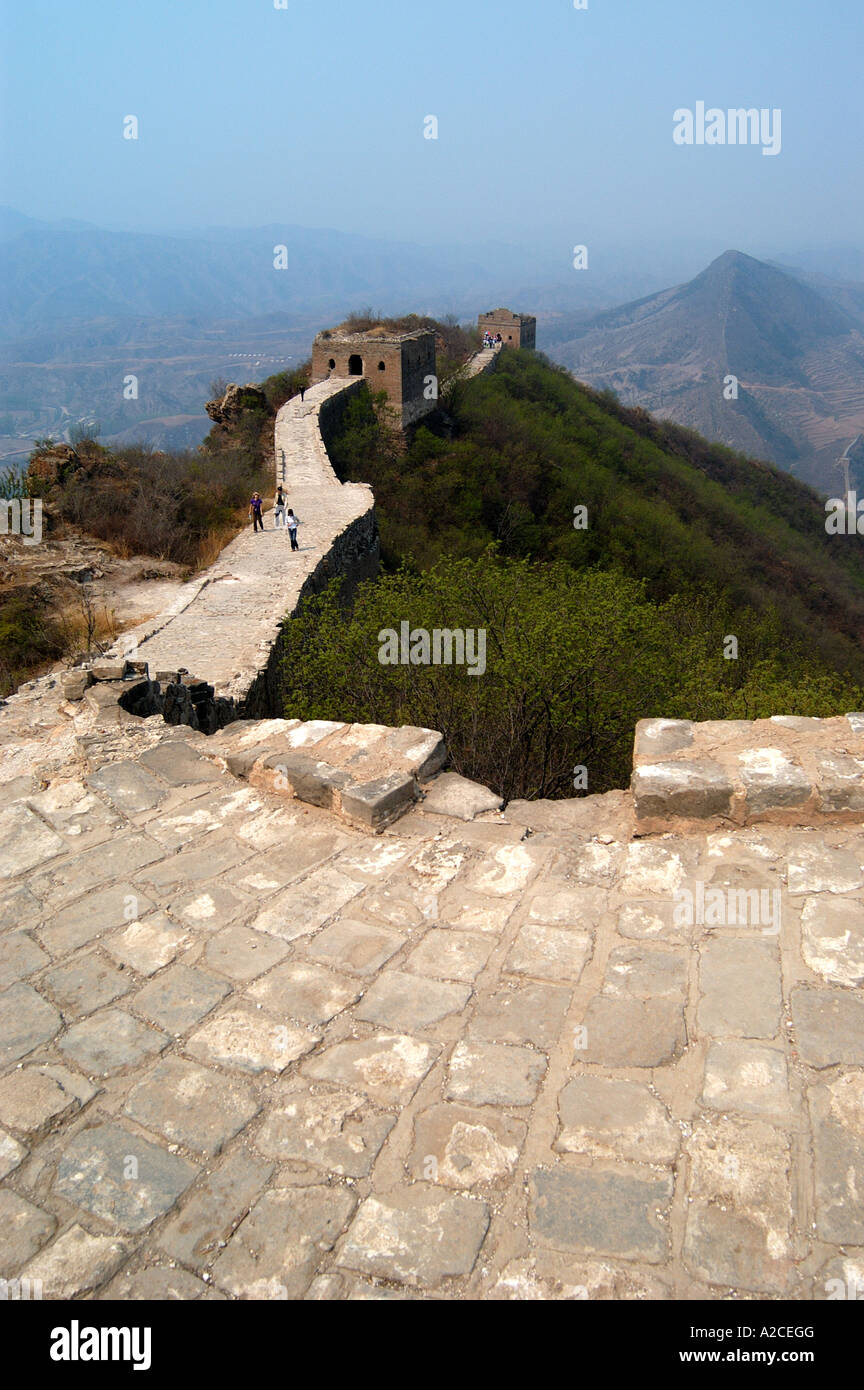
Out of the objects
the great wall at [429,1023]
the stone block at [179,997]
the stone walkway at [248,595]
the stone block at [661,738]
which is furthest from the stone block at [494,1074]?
the stone walkway at [248,595]

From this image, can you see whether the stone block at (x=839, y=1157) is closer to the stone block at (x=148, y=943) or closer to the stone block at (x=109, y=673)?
the stone block at (x=148, y=943)

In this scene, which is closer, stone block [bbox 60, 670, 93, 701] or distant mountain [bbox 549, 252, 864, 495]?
stone block [bbox 60, 670, 93, 701]

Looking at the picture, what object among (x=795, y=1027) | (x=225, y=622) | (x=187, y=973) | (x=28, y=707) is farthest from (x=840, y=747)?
(x=225, y=622)

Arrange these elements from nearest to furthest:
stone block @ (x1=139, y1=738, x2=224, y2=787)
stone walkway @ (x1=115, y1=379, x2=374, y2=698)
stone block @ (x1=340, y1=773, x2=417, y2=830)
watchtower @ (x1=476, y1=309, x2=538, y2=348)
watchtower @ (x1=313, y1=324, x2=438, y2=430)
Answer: stone block @ (x1=340, y1=773, x2=417, y2=830) → stone block @ (x1=139, y1=738, x2=224, y2=787) → stone walkway @ (x1=115, y1=379, x2=374, y2=698) → watchtower @ (x1=313, y1=324, x2=438, y2=430) → watchtower @ (x1=476, y1=309, x2=538, y2=348)

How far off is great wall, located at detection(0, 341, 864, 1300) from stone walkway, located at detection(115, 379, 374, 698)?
4038mm

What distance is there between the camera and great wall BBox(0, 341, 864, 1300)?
6.42 feet

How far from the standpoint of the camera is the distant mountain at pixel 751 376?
12006 cm

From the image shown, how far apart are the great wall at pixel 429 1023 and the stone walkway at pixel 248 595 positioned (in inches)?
159

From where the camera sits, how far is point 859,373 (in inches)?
6629

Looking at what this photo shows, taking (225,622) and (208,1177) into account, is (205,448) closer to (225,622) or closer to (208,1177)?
(225,622)

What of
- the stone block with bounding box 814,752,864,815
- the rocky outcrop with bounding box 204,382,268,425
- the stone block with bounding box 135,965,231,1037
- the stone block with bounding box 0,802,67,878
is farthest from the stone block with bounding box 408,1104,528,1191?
the rocky outcrop with bounding box 204,382,268,425

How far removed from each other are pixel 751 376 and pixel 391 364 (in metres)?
158

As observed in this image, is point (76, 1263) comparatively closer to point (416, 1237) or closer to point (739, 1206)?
point (416, 1237)

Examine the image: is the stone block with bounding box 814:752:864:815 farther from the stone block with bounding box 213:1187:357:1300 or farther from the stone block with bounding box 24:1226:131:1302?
the stone block with bounding box 24:1226:131:1302
